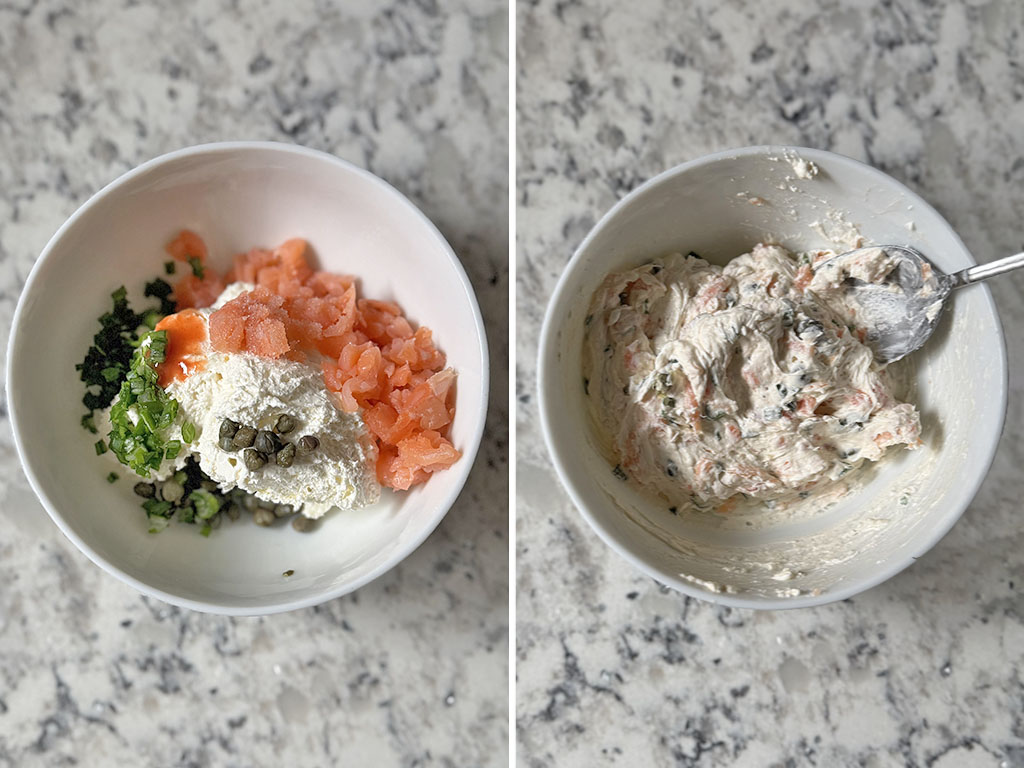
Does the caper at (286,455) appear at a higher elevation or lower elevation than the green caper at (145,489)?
higher

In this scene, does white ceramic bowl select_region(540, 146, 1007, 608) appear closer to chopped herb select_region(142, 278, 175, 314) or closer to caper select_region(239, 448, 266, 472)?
caper select_region(239, 448, 266, 472)

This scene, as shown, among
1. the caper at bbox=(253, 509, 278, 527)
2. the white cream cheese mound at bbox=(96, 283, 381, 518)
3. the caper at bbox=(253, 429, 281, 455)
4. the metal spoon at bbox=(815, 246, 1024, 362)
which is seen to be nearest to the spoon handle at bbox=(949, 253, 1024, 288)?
the metal spoon at bbox=(815, 246, 1024, 362)

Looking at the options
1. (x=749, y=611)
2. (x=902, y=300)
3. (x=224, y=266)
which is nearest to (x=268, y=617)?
(x=224, y=266)

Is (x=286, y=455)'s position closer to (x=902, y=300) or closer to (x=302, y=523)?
(x=302, y=523)

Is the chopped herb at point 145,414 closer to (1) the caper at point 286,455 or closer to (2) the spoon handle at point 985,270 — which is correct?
(1) the caper at point 286,455

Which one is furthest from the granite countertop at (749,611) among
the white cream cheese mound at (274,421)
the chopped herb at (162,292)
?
the chopped herb at (162,292)

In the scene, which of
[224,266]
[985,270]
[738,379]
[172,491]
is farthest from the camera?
[224,266]
